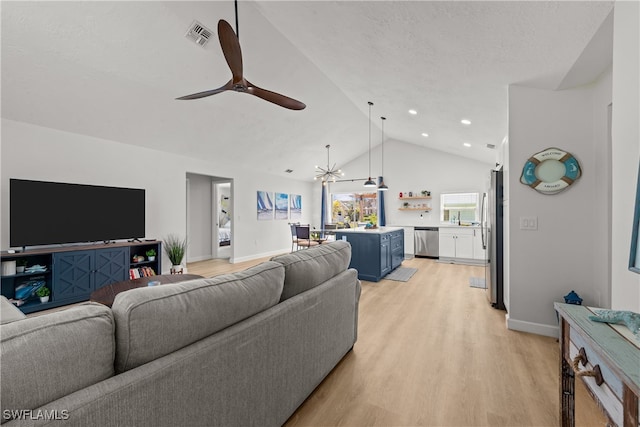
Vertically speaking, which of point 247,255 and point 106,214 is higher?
point 106,214

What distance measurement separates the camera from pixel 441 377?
205cm

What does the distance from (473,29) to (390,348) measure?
2641mm

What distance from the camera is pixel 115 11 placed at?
2.59 metres

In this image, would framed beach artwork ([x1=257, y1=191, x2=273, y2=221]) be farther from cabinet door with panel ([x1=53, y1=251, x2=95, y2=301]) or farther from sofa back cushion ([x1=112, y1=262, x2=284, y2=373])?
sofa back cushion ([x1=112, y1=262, x2=284, y2=373])

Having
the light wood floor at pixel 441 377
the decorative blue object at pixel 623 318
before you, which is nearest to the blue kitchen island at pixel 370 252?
the light wood floor at pixel 441 377

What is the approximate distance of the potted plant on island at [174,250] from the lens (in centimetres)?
505

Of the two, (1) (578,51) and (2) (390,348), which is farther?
(2) (390,348)

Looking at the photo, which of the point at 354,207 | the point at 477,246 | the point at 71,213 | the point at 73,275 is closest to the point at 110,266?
the point at 73,275

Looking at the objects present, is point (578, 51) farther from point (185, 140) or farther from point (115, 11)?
point (185, 140)

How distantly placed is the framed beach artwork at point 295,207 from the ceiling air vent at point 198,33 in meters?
5.89

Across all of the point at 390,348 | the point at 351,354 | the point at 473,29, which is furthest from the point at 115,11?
the point at 390,348

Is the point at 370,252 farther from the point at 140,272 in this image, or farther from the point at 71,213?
the point at 71,213

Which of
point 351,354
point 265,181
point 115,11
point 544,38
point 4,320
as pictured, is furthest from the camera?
point 265,181

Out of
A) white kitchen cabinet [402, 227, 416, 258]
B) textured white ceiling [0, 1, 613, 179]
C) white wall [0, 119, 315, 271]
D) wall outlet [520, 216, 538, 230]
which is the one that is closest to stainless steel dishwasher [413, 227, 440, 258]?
white kitchen cabinet [402, 227, 416, 258]
